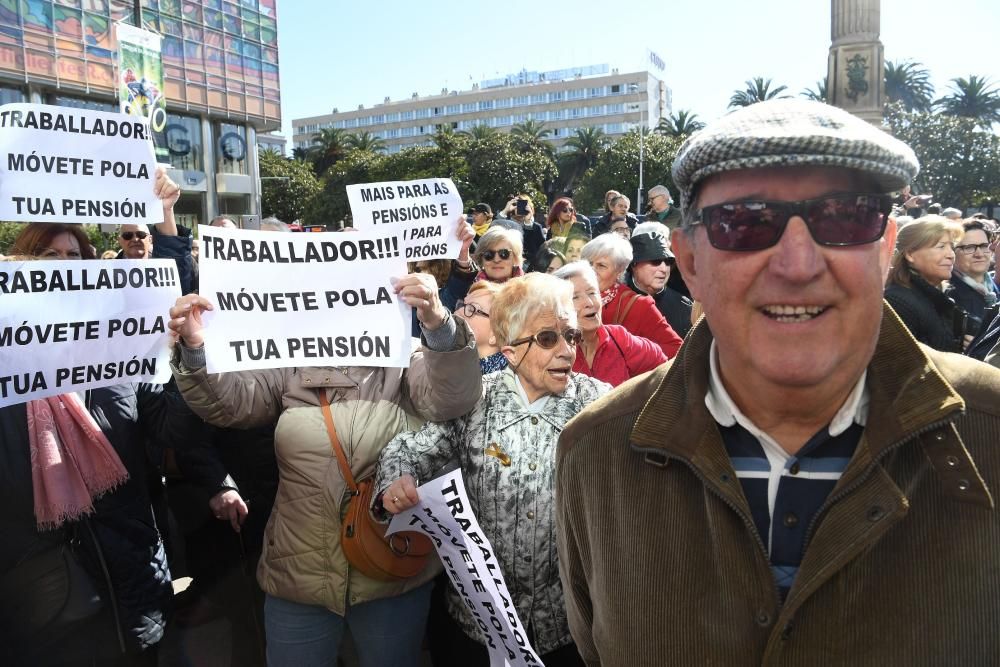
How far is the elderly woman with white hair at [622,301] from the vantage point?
4066mm

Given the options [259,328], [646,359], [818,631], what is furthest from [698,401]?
[646,359]

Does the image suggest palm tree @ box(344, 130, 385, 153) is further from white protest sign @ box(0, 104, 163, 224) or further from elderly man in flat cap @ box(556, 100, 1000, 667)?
elderly man in flat cap @ box(556, 100, 1000, 667)

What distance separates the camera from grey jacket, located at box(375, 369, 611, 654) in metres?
2.42

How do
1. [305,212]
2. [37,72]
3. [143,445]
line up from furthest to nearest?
[305,212]
[37,72]
[143,445]

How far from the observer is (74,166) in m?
3.04

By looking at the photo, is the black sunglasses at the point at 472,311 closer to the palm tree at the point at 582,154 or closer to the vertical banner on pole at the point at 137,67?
the vertical banner on pole at the point at 137,67

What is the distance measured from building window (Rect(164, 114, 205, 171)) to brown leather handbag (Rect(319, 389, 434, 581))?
43.0 meters

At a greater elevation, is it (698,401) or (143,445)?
(698,401)

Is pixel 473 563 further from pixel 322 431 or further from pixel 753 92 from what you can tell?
pixel 753 92

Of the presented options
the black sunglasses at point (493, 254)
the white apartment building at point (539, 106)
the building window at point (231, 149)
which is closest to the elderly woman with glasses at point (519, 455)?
the black sunglasses at point (493, 254)

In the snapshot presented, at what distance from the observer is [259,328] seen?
8.68 feet

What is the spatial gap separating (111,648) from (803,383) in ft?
8.74

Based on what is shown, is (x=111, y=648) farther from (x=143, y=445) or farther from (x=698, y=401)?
(x=698, y=401)

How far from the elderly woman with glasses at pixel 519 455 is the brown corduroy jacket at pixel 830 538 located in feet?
3.16
